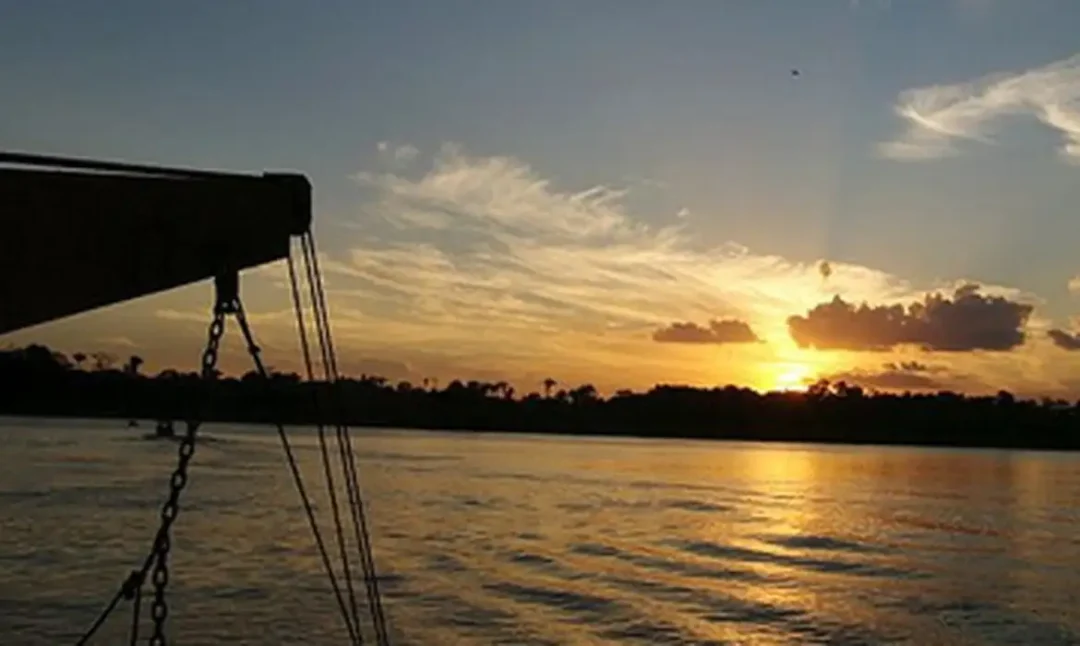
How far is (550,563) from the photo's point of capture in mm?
33781

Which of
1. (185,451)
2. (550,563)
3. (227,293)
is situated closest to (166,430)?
(550,563)

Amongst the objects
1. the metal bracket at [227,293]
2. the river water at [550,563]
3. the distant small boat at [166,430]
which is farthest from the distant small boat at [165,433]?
the metal bracket at [227,293]

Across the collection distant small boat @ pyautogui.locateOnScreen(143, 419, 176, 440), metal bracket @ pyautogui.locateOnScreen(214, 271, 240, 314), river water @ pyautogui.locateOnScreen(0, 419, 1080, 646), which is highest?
metal bracket @ pyautogui.locateOnScreen(214, 271, 240, 314)

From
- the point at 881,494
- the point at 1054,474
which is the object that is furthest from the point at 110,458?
the point at 1054,474

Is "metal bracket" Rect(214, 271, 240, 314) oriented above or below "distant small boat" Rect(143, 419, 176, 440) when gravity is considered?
above

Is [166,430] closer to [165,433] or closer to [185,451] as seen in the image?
[165,433]

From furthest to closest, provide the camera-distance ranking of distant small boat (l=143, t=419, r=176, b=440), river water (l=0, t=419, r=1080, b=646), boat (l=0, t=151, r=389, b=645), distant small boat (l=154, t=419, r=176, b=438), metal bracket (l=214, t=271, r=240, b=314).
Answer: distant small boat (l=154, t=419, r=176, b=438)
distant small boat (l=143, t=419, r=176, b=440)
river water (l=0, t=419, r=1080, b=646)
metal bracket (l=214, t=271, r=240, b=314)
boat (l=0, t=151, r=389, b=645)

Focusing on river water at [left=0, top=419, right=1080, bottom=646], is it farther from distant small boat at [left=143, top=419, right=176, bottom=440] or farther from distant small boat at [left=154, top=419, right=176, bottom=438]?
distant small boat at [left=154, top=419, right=176, bottom=438]

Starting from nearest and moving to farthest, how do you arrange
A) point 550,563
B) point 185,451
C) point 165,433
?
point 185,451 → point 550,563 → point 165,433

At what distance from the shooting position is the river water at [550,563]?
79.0 feet

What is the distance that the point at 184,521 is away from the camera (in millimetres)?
39594

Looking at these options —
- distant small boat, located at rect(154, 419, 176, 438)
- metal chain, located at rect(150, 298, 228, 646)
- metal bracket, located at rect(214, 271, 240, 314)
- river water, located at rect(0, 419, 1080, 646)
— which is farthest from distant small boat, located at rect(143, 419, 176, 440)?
metal bracket, located at rect(214, 271, 240, 314)

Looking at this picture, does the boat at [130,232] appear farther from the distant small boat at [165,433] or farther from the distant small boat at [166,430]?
the distant small boat at [166,430]

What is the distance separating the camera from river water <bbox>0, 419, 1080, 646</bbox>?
24.1m
